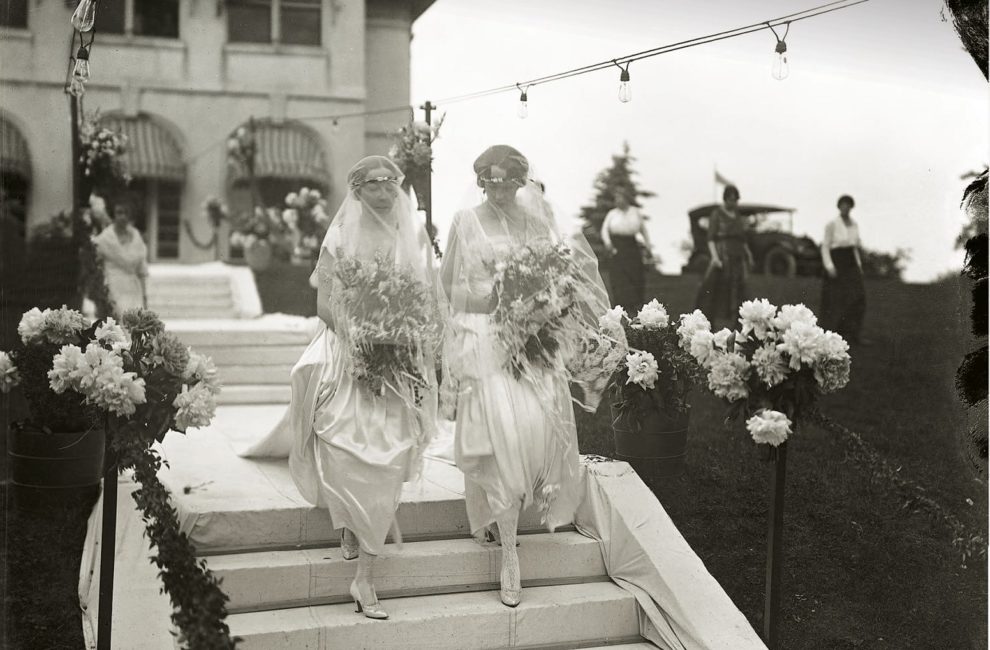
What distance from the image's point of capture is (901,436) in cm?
601

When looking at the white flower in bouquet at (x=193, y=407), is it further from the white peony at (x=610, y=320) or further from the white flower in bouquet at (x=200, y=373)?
the white peony at (x=610, y=320)

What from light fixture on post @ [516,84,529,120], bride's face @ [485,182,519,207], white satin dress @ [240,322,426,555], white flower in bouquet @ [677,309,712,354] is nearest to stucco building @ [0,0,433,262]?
light fixture on post @ [516,84,529,120]

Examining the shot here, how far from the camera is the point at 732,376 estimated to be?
435 cm

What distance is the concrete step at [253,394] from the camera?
7867mm

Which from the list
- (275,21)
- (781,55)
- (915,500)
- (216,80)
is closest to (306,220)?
(216,80)

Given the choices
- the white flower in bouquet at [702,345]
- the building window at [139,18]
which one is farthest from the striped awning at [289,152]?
the white flower in bouquet at [702,345]

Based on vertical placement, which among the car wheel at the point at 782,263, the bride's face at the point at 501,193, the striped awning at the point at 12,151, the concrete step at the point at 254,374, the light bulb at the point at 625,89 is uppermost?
the light bulb at the point at 625,89

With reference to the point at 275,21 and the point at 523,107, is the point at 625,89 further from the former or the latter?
the point at 275,21

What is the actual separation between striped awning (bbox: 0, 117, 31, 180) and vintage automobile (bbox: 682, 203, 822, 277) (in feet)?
15.7

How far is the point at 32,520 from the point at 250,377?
127 inches

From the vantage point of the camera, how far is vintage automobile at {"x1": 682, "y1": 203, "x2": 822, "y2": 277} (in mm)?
7000

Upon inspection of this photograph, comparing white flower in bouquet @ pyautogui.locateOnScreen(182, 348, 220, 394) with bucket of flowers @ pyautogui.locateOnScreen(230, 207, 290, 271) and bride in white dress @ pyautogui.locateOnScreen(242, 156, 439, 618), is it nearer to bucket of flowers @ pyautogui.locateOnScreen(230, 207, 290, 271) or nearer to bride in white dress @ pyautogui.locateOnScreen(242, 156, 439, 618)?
bride in white dress @ pyautogui.locateOnScreen(242, 156, 439, 618)

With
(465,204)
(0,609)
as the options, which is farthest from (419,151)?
(0,609)

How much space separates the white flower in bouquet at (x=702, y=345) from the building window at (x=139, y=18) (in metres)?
3.80
